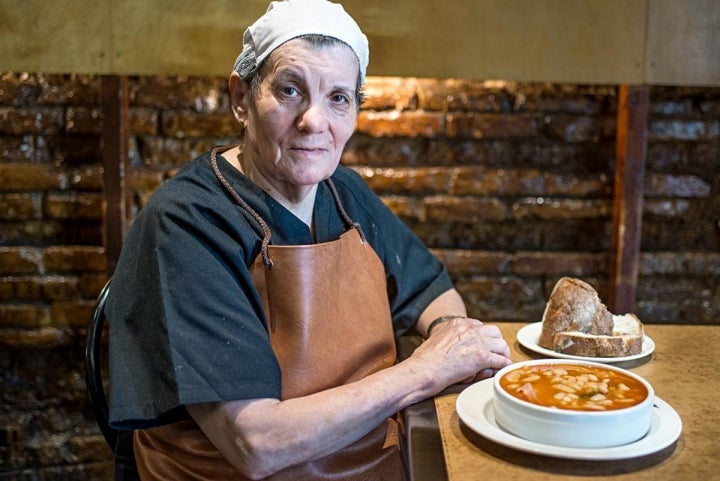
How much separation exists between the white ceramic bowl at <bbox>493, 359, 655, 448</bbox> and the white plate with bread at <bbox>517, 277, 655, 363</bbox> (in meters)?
0.42

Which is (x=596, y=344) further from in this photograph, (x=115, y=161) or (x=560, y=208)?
(x=115, y=161)

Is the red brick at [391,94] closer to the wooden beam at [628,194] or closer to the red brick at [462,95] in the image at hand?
the red brick at [462,95]

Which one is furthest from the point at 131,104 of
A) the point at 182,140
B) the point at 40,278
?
the point at 40,278

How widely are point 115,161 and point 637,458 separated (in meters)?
2.10

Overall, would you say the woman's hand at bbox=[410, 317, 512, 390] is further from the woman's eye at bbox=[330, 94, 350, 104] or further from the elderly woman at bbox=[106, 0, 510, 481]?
the woman's eye at bbox=[330, 94, 350, 104]

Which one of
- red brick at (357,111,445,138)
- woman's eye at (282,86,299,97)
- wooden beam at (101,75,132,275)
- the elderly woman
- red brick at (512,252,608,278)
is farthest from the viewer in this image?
red brick at (512,252,608,278)

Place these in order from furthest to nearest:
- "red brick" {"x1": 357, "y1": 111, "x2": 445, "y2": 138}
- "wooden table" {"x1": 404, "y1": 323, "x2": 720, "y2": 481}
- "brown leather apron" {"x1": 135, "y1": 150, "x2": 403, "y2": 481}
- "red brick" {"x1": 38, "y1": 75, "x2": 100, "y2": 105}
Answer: "red brick" {"x1": 357, "y1": 111, "x2": 445, "y2": 138}, "red brick" {"x1": 38, "y1": 75, "x2": 100, "y2": 105}, "brown leather apron" {"x1": 135, "y1": 150, "x2": 403, "y2": 481}, "wooden table" {"x1": 404, "y1": 323, "x2": 720, "y2": 481}

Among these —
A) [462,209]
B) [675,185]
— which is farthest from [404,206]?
[675,185]

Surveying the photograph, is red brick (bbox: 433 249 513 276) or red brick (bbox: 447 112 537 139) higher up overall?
red brick (bbox: 447 112 537 139)

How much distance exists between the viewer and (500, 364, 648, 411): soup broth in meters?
1.23

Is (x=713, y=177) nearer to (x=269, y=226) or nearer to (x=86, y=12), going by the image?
(x=269, y=226)

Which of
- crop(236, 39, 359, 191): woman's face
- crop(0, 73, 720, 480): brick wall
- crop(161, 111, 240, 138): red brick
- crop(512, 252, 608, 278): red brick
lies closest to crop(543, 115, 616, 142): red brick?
crop(0, 73, 720, 480): brick wall

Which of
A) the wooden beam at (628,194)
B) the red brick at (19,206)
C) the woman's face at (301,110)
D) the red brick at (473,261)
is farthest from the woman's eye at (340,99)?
the red brick at (19,206)

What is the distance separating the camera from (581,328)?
1693 mm
